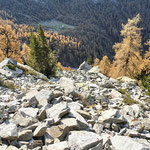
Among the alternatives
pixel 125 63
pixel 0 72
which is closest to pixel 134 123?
pixel 0 72

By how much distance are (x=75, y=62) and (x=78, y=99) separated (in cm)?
17409

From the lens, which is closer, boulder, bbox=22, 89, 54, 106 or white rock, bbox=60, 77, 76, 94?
boulder, bbox=22, 89, 54, 106

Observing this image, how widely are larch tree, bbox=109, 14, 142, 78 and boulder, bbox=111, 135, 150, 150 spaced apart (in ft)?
84.4

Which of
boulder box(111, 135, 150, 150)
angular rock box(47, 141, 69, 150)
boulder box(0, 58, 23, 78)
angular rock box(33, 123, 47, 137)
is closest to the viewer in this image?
angular rock box(47, 141, 69, 150)

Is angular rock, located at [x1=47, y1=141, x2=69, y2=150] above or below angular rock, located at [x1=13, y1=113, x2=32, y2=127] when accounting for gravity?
above

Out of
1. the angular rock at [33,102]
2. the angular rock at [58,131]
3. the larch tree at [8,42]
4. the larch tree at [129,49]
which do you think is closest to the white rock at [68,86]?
the angular rock at [33,102]

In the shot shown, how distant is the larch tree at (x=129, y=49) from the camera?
26212 mm

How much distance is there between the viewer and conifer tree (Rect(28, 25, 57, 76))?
75.0ft

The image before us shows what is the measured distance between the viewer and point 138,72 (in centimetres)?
3050

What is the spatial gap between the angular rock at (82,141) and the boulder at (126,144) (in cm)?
50

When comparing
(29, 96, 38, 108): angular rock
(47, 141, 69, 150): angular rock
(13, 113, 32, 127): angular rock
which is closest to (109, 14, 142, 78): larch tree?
(29, 96, 38, 108): angular rock

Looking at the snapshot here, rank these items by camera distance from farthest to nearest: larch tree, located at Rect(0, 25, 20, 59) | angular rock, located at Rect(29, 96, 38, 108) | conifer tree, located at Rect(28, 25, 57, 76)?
larch tree, located at Rect(0, 25, 20, 59)
conifer tree, located at Rect(28, 25, 57, 76)
angular rock, located at Rect(29, 96, 38, 108)

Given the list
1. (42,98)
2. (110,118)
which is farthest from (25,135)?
(110,118)

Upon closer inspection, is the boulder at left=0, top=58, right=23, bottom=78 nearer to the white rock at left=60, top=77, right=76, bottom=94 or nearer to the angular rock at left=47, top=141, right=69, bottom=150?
the white rock at left=60, top=77, right=76, bottom=94
